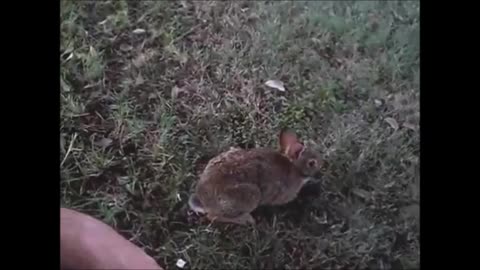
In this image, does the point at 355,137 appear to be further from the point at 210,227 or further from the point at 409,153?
the point at 210,227

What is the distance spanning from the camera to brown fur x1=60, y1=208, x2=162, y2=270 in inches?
46.8

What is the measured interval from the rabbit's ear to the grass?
17 mm

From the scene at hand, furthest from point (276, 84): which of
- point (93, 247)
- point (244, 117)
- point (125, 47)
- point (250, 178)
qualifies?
point (93, 247)

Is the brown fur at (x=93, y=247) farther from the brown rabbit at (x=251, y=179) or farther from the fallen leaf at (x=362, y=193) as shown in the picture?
the fallen leaf at (x=362, y=193)

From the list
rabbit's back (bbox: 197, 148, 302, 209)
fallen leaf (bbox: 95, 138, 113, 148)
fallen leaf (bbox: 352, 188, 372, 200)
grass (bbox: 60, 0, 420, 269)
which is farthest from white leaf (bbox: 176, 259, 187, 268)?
fallen leaf (bbox: 352, 188, 372, 200)

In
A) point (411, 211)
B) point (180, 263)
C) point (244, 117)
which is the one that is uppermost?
point (244, 117)

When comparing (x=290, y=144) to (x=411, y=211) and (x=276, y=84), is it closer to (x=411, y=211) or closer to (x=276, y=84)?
(x=276, y=84)

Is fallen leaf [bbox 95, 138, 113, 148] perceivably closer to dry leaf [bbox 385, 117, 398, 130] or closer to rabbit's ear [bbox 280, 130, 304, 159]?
rabbit's ear [bbox 280, 130, 304, 159]

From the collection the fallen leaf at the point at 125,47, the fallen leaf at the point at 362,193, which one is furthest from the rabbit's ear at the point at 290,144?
the fallen leaf at the point at 125,47

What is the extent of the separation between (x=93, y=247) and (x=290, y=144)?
436mm

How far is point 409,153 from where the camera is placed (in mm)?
1260

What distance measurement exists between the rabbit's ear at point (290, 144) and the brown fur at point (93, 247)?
34 centimetres

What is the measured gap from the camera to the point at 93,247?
1.19m
